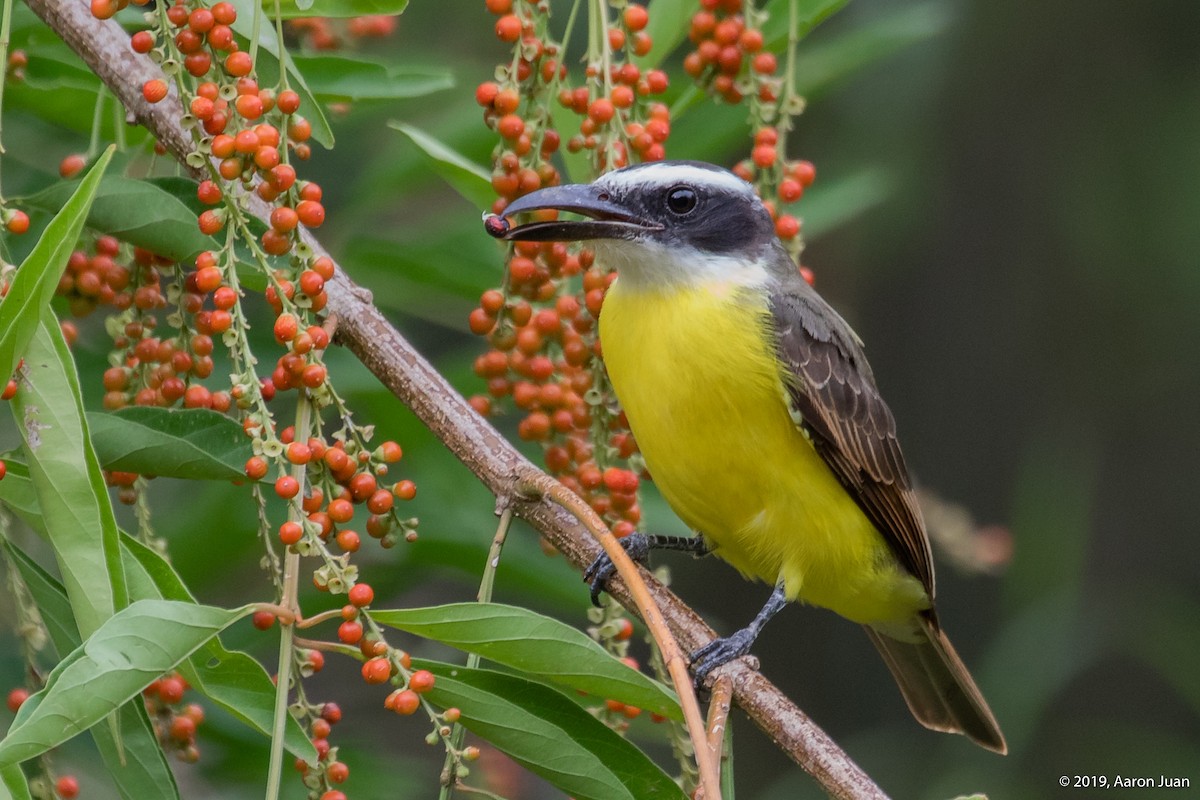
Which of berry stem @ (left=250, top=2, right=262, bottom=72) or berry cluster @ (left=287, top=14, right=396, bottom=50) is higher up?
berry cluster @ (left=287, top=14, right=396, bottom=50)

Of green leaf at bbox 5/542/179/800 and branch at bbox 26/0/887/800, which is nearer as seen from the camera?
green leaf at bbox 5/542/179/800

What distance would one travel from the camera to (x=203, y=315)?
2.09 m

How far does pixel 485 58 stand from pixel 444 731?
3451 millimetres

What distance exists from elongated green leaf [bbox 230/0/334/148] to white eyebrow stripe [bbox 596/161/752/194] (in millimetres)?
594

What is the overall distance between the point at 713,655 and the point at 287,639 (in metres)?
0.90

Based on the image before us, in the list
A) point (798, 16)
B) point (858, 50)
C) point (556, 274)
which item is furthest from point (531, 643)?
point (858, 50)

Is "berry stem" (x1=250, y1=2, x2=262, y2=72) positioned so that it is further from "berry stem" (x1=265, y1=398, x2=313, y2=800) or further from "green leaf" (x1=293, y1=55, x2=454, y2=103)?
"green leaf" (x1=293, y1=55, x2=454, y2=103)

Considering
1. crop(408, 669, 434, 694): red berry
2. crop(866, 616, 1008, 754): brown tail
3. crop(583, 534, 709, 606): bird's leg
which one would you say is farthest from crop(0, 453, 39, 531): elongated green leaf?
crop(866, 616, 1008, 754): brown tail

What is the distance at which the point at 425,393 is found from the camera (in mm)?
2277

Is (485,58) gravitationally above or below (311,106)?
above

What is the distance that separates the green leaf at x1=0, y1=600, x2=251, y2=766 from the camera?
1.48 metres

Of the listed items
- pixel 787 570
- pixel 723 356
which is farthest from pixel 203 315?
pixel 787 570

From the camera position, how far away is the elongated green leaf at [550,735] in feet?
6.17

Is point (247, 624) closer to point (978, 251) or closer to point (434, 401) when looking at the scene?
point (434, 401)
